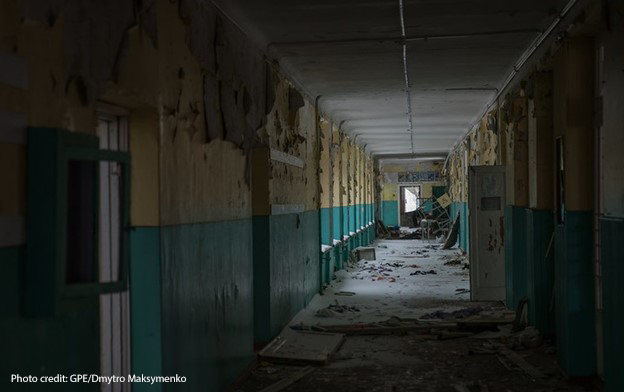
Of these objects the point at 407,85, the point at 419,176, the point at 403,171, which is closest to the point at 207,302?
the point at 407,85

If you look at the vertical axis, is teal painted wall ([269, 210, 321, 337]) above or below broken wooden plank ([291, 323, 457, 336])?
above

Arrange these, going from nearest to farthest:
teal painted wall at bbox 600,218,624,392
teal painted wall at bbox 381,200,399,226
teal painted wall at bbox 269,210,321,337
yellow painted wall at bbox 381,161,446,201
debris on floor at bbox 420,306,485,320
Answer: teal painted wall at bbox 600,218,624,392
teal painted wall at bbox 269,210,321,337
debris on floor at bbox 420,306,485,320
yellow painted wall at bbox 381,161,446,201
teal painted wall at bbox 381,200,399,226

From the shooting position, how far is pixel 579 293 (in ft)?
17.6

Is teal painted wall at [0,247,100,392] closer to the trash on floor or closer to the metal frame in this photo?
the metal frame

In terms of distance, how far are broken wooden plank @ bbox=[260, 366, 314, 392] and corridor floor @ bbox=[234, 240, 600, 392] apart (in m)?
0.05

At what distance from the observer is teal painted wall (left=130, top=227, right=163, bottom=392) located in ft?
12.7

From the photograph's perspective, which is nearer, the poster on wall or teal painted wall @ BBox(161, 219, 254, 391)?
teal painted wall @ BBox(161, 219, 254, 391)

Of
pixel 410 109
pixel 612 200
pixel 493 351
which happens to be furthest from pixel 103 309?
pixel 410 109

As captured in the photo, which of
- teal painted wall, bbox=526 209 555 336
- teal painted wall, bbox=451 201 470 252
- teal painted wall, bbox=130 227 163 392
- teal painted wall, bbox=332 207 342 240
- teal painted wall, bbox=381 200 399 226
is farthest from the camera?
teal painted wall, bbox=381 200 399 226

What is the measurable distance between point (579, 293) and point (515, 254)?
Result: 9.93ft

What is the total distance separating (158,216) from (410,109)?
8752mm

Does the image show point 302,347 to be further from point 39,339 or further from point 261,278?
point 39,339

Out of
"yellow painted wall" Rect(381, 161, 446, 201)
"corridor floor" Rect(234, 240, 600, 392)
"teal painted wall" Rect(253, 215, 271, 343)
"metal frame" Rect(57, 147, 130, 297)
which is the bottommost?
"corridor floor" Rect(234, 240, 600, 392)

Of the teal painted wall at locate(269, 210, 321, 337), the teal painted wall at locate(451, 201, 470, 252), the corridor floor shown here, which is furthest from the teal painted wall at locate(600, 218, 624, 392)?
the teal painted wall at locate(451, 201, 470, 252)
